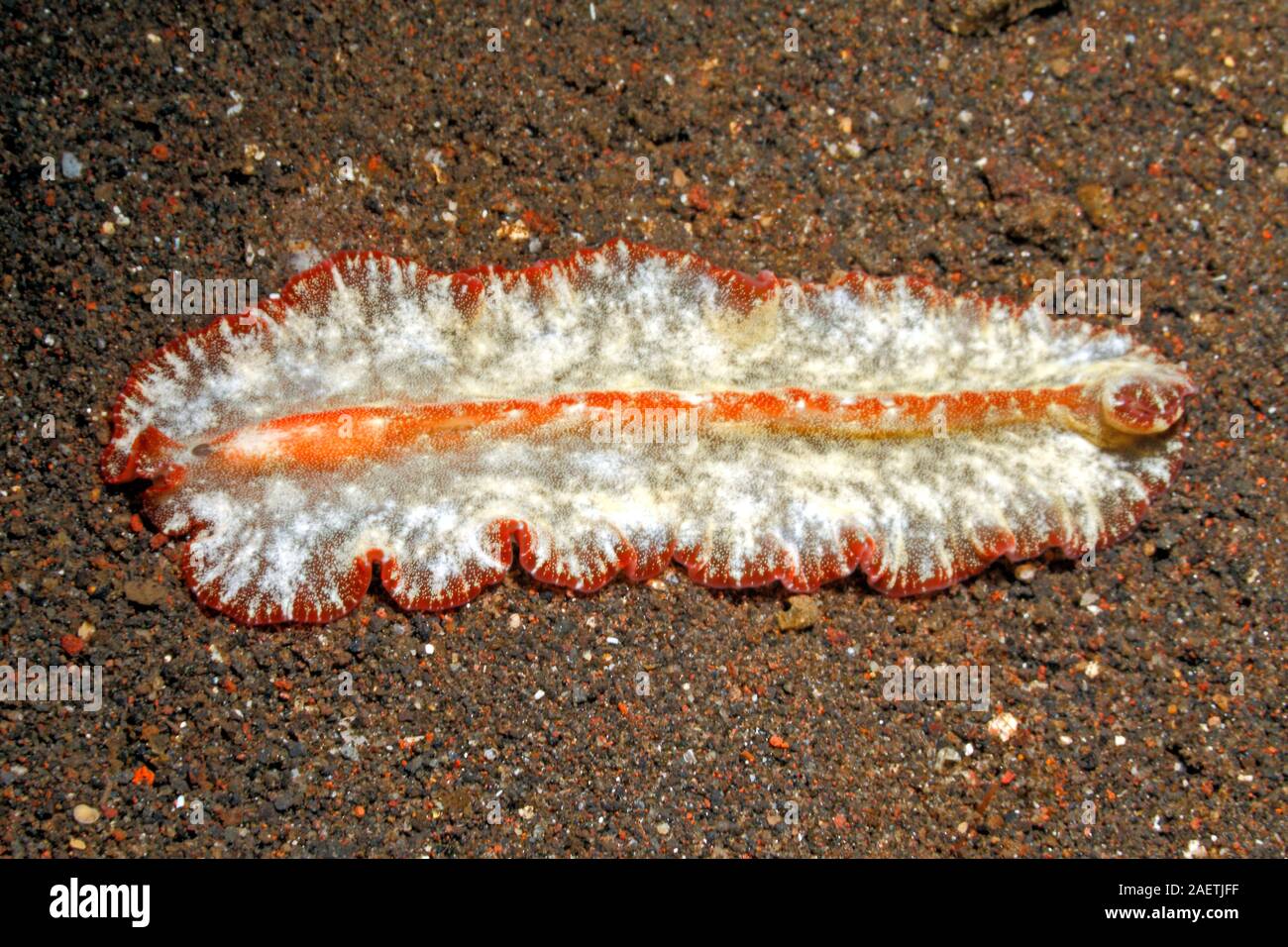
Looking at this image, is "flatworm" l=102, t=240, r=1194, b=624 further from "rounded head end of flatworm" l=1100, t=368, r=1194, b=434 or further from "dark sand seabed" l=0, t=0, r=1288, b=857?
"dark sand seabed" l=0, t=0, r=1288, b=857

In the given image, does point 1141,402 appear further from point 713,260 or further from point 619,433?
point 619,433

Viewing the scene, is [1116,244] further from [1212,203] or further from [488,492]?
[488,492]

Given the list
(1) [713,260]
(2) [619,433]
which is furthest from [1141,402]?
(2) [619,433]

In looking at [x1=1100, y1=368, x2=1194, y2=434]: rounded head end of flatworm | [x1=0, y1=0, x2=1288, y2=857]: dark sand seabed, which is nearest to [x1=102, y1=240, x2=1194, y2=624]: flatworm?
[x1=1100, y1=368, x2=1194, y2=434]: rounded head end of flatworm

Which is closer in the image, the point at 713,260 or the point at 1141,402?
the point at 1141,402

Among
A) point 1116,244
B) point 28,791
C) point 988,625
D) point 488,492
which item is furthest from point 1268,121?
point 28,791

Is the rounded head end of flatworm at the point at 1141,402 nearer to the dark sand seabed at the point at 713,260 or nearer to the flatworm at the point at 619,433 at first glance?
the flatworm at the point at 619,433
